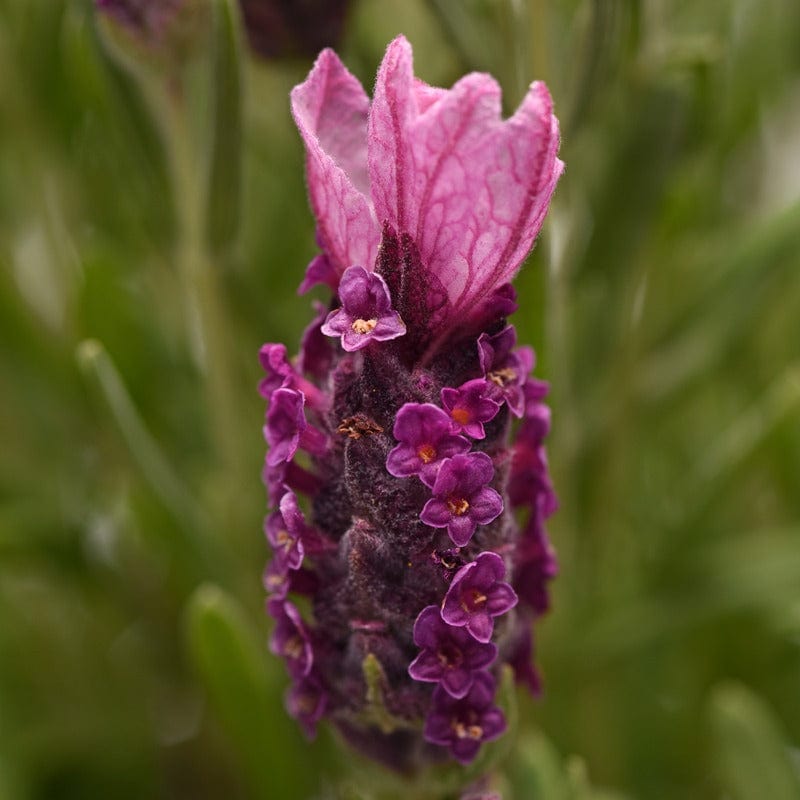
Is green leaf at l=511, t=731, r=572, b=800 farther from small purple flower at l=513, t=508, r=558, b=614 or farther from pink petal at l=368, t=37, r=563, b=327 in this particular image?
pink petal at l=368, t=37, r=563, b=327

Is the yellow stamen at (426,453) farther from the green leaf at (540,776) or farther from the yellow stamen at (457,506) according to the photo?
the green leaf at (540,776)

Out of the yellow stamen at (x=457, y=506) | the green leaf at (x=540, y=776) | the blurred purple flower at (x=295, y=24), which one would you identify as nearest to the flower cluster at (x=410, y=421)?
the yellow stamen at (x=457, y=506)

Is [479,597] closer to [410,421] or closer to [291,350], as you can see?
[410,421]

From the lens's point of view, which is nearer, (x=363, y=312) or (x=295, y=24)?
(x=363, y=312)

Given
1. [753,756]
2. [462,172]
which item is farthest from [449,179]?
[753,756]

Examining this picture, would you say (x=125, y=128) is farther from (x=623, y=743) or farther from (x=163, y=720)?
(x=623, y=743)

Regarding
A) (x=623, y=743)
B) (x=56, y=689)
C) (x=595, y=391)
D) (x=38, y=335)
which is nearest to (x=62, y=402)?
(x=38, y=335)

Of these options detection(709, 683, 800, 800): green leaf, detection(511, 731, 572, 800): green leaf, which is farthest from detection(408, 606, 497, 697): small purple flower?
detection(709, 683, 800, 800): green leaf
